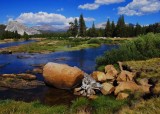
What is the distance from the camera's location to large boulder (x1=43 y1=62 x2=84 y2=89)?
23.1 meters

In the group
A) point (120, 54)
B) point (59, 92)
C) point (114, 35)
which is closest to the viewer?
point (59, 92)

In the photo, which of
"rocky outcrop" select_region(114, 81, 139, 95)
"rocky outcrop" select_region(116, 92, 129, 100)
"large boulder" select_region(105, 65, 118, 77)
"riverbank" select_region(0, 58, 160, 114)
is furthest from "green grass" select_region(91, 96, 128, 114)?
"large boulder" select_region(105, 65, 118, 77)

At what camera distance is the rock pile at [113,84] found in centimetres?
2011

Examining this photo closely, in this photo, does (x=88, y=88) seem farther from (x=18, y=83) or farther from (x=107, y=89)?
(x=18, y=83)

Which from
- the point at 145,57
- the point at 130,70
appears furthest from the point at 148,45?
the point at 130,70

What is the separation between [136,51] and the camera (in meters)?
30.5

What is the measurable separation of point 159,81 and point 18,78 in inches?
570

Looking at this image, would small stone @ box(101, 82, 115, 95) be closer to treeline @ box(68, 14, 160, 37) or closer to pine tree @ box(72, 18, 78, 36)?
treeline @ box(68, 14, 160, 37)

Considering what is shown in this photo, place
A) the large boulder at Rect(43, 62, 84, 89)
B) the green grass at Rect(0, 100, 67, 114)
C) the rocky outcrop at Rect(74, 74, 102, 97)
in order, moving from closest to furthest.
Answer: the green grass at Rect(0, 100, 67, 114)
the rocky outcrop at Rect(74, 74, 102, 97)
the large boulder at Rect(43, 62, 84, 89)


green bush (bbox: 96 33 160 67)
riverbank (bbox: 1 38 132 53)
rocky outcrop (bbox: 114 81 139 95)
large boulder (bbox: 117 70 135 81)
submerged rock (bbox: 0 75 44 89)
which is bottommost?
riverbank (bbox: 1 38 132 53)

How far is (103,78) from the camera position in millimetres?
24406

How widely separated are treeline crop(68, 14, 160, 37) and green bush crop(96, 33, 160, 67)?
227 feet

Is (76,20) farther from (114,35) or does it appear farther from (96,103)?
(96,103)

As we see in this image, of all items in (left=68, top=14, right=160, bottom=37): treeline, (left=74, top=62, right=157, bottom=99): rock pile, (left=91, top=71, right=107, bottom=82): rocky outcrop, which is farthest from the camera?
(left=68, top=14, right=160, bottom=37): treeline
